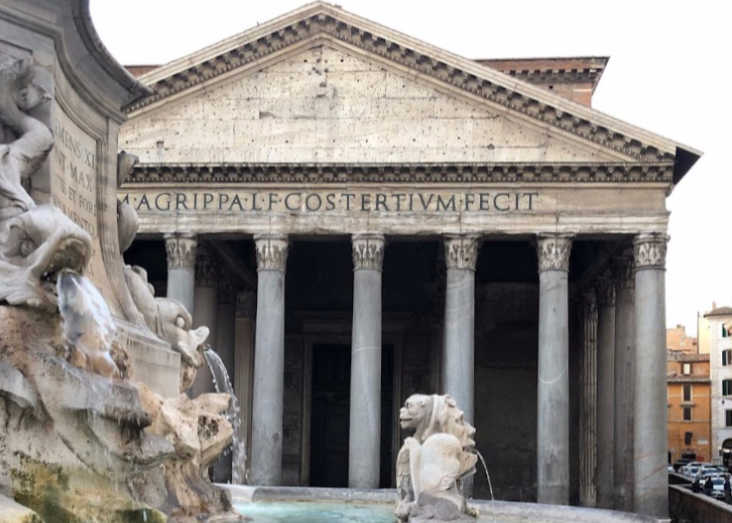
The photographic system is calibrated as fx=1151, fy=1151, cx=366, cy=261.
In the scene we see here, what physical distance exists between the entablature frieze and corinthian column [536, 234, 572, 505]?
2350 mm

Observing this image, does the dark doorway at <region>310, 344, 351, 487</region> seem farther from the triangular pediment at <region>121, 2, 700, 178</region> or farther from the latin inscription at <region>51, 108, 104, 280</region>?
the latin inscription at <region>51, 108, 104, 280</region>

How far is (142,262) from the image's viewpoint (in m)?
31.0

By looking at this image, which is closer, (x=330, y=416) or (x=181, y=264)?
(x=181, y=264)

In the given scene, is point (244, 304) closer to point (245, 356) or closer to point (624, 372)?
point (245, 356)

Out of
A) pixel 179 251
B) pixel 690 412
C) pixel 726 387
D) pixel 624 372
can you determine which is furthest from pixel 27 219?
pixel 690 412

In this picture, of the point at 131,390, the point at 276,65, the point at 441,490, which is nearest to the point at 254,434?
the point at 276,65

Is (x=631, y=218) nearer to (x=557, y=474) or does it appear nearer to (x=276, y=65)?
(x=557, y=474)

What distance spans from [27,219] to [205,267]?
21701 millimetres

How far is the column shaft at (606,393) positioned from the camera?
26.6 metres

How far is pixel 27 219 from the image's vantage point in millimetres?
5227

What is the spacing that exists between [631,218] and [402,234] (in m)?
4.74

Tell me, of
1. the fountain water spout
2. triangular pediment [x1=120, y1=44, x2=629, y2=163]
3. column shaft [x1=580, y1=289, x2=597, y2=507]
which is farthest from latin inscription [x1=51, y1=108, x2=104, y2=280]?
column shaft [x1=580, y1=289, x2=597, y2=507]

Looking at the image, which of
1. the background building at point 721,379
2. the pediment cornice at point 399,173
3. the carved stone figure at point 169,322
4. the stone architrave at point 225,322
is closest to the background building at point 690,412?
the background building at point 721,379

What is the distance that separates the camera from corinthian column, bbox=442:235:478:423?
23438 mm
